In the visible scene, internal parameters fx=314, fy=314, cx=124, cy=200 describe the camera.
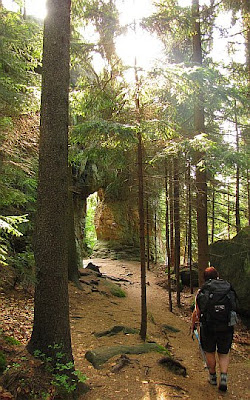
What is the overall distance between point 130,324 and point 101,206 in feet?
52.5

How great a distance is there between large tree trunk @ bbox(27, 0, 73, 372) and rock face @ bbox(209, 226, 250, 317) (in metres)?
7.65

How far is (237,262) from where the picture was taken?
36.0 feet

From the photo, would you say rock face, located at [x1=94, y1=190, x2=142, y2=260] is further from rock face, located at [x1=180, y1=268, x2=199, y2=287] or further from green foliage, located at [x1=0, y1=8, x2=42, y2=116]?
green foliage, located at [x1=0, y1=8, x2=42, y2=116]

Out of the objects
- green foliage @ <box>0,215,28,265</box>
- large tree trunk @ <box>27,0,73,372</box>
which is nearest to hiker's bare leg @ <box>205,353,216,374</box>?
large tree trunk @ <box>27,0,73,372</box>

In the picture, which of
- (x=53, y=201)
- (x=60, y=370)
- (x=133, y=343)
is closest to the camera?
(x=60, y=370)

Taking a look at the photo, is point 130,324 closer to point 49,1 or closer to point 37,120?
point 37,120

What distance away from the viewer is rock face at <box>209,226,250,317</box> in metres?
10.3

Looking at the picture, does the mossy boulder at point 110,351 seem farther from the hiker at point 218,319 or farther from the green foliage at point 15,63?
the green foliage at point 15,63

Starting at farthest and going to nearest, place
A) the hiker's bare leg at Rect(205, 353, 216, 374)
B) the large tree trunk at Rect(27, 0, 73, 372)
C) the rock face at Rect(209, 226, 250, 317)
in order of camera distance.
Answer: the rock face at Rect(209, 226, 250, 317) < the hiker's bare leg at Rect(205, 353, 216, 374) < the large tree trunk at Rect(27, 0, 73, 372)

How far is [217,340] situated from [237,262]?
6.43 meters

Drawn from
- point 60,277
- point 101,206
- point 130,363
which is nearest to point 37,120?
point 60,277

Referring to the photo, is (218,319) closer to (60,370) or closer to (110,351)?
(110,351)

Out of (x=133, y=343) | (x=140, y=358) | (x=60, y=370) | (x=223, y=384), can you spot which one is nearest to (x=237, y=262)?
(x=133, y=343)

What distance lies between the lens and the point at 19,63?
22.2 ft
